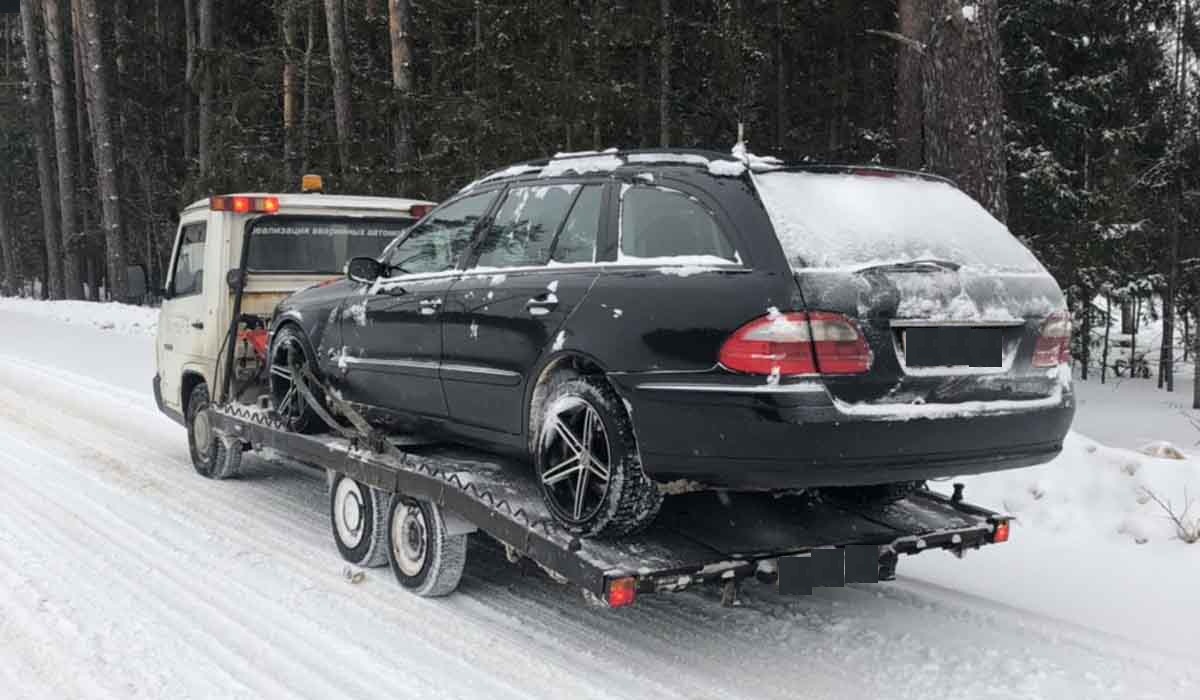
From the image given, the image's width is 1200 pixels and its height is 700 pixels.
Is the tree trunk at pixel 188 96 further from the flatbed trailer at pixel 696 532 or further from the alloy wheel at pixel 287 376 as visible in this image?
the flatbed trailer at pixel 696 532

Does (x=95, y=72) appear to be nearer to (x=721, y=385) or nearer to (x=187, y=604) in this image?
(x=187, y=604)

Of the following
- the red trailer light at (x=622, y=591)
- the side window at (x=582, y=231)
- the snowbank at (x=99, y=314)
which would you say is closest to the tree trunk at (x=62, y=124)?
the snowbank at (x=99, y=314)

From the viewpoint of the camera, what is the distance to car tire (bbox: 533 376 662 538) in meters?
3.82

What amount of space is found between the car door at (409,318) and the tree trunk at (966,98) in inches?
169

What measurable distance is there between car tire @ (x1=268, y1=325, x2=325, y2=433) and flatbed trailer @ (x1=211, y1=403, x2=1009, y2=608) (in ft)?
3.77

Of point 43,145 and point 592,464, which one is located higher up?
point 43,145

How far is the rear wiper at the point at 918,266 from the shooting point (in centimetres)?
361

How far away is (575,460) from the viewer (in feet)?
13.2

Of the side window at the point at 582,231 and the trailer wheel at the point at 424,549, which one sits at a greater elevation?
the side window at the point at 582,231

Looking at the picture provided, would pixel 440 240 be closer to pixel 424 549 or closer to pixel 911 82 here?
pixel 424 549

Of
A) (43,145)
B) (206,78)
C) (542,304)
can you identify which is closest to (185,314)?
(542,304)

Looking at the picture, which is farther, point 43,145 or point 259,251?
point 43,145

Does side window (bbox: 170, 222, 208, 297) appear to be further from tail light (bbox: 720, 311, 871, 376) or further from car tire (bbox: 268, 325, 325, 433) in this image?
tail light (bbox: 720, 311, 871, 376)

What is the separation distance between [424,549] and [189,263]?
13.1 feet
